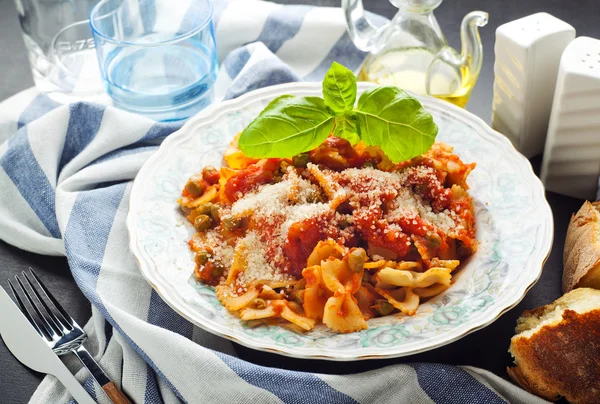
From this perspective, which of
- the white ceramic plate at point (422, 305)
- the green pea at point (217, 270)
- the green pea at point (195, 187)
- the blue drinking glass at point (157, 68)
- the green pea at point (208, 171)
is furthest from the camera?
the blue drinking glass at point (157, 68)

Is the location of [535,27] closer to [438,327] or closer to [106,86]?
[438,327]

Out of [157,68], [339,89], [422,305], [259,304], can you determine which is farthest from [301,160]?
[157,68]

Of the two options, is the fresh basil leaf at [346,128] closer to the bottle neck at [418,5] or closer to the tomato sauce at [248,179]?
the tomato sauce at [248,179]

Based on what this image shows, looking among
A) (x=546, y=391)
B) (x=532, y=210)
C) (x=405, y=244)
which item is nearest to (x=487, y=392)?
(x=546, y=391)

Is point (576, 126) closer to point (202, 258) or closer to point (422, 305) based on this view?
point (422, 305)

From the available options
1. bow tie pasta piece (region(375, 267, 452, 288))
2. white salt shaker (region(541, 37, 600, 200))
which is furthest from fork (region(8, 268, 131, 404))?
white salt shaker (region(541, 37, 600, 200))

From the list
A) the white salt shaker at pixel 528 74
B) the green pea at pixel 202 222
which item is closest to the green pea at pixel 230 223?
the green pea at pixel 202 222
